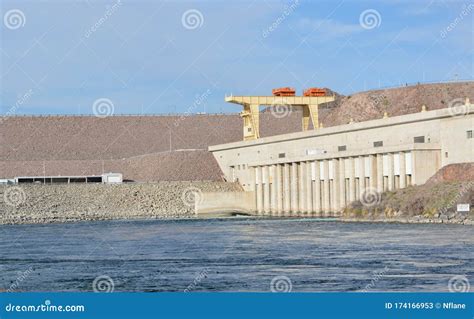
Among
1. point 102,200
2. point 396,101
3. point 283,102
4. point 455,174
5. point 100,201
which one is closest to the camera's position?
point 455,174

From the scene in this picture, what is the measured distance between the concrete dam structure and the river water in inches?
341

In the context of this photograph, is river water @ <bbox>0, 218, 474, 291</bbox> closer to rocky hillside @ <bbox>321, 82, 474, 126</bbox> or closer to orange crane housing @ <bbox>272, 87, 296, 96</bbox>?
orange crane housing @ <bbox>272, 87, 296, 96</bbox>

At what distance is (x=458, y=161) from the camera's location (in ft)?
185

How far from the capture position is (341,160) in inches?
2645

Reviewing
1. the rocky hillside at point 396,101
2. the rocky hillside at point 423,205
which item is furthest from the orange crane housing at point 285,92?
the rocky hillside at point 396,101

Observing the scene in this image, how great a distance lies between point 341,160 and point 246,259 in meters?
35.2

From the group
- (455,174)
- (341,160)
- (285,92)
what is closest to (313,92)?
(285,92)

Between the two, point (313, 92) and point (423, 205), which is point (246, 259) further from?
point (313, 92)

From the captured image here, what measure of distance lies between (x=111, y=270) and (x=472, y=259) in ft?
35.2

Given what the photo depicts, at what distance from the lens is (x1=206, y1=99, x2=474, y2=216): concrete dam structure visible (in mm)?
58344

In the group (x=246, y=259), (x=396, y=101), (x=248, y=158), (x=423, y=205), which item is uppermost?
(x=396, y=101)

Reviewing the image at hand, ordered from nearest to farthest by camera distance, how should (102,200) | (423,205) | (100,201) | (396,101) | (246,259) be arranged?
1. (246,259)
2. (423,205)
3. (100,201)
4. (102,200)
5. (396,101)

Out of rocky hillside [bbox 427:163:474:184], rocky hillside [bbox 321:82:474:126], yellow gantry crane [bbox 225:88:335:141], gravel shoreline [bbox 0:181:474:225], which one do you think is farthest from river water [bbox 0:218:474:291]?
rocky hillside [bbox 321:82:474:126]

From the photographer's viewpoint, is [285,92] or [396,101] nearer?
[285,92]
